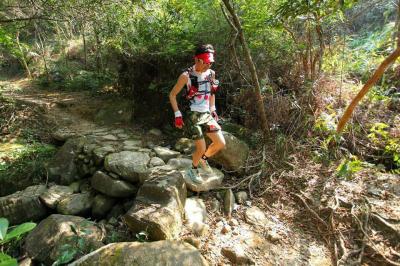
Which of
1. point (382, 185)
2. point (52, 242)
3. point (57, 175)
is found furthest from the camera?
point (57, 175)

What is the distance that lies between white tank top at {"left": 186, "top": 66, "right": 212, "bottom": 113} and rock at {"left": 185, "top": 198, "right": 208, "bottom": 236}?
1246mm

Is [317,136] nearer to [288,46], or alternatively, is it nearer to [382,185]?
[382,185]

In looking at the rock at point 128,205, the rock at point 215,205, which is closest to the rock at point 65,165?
the rock at point 128,205

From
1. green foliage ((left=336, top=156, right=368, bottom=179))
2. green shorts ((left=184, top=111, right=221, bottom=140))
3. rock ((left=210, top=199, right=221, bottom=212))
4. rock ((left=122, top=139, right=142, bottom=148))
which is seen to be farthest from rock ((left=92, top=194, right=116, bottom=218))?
green foliage ((left=336, top=156, right=368, bottom=179))

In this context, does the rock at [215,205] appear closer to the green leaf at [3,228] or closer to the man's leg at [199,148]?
the man's leg at [199,148]

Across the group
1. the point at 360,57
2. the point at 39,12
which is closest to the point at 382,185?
the point at 360,57

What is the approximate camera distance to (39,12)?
558 cm

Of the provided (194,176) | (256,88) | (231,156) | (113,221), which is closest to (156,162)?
(194,176)

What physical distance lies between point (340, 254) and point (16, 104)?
671 centimetres

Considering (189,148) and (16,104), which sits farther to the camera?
(16,104)

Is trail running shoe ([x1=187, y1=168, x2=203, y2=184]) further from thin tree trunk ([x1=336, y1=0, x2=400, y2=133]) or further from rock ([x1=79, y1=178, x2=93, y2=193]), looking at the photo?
thin tree trunk ([x1=336, y1=0, x2=400, y2=133])

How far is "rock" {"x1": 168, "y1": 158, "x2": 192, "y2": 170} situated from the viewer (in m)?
4.63

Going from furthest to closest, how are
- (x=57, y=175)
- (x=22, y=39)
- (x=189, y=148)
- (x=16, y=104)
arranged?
(x=22, y=39) < (x=16, y=104) < (x=189, y=148) < (x=57, y=175)

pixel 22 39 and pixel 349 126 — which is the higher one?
pixel 22 39
